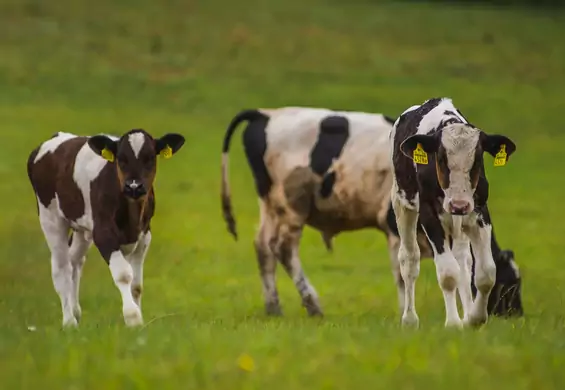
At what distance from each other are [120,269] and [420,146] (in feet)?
9.37

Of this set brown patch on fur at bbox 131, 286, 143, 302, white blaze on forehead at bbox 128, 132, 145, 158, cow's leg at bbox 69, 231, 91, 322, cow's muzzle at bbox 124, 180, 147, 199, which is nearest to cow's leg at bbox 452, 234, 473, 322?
cow's muzzle at bbox 124, 180, 147, 199

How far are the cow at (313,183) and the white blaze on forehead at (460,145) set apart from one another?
4.80 meters

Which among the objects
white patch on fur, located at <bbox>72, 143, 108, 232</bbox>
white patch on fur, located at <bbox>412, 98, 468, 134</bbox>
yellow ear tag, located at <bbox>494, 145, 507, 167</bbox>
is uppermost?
white patch on fur, located at <bbox>412, 98, 468, 134</bbox>

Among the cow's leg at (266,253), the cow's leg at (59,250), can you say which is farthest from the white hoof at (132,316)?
the cow's leg at (266,253)

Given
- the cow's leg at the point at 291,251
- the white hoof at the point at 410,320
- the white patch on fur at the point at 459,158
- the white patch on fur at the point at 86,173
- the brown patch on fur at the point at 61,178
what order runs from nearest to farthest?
the white patch on fur at the point at 459,158, the white hoof at the point at 410,320, the white patch on fur at the point at 86,173, the brown patch on fur at the point at 61,178, the cow's leg at the point at 291,251

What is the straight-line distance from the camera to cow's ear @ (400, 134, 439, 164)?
10.1 metres

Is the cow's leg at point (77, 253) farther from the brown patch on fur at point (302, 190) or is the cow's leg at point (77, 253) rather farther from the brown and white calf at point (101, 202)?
the brown patch on fur at point (302, 190)

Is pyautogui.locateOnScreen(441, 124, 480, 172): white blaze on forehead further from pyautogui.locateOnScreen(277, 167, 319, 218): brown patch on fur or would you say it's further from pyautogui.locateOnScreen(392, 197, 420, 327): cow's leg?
pyautogui.locateOnScreen(277, 167, 319, 218): brown patch on fur

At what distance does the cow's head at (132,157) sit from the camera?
11.5m

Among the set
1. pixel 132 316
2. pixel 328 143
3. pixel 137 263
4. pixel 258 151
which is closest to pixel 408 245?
pixel 132 316

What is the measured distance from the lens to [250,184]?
27328 millimetres

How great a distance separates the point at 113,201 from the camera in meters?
11.8

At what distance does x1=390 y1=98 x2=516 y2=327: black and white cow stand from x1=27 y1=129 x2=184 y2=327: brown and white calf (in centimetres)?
224

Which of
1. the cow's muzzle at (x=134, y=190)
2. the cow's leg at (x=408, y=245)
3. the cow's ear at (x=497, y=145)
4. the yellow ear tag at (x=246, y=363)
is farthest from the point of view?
the cow's muzzle at (x=134, y=190)
